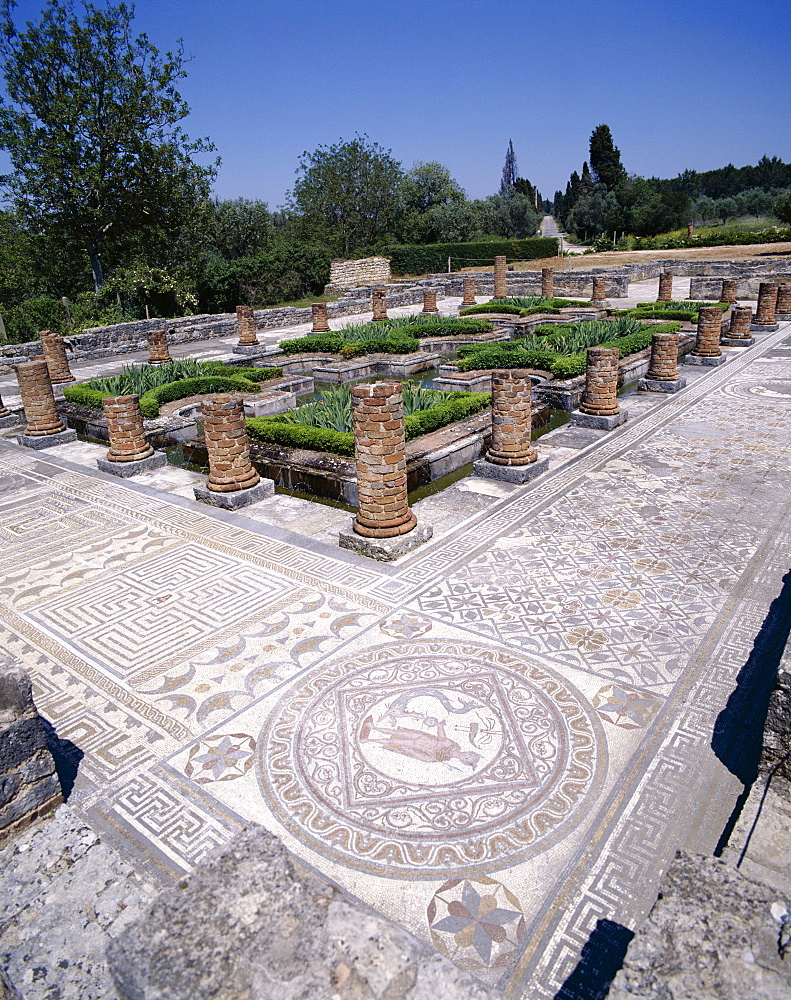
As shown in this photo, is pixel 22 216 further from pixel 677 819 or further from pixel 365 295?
pixel 677 819

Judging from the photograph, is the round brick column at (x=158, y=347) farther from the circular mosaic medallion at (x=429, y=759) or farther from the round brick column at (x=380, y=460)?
the circular mosaic medallion at (x=429, y=759)

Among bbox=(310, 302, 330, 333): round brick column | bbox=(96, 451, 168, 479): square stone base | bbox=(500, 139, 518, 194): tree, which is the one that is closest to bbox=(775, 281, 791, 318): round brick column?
bbox=(310, 302, 330, 333): round brick column

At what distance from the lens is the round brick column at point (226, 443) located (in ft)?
21.3

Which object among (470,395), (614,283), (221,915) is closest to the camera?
(221,915)

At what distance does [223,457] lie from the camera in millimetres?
6539

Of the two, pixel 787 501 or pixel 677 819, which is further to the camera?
pixel 787 501

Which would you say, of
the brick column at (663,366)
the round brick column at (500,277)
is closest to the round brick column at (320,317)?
the round brick column at (500,277)

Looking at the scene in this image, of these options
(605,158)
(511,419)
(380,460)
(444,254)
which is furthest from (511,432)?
(605,158)

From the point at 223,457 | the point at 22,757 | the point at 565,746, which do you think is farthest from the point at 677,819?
the point at 223,457

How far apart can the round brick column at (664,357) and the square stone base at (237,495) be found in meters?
6.56

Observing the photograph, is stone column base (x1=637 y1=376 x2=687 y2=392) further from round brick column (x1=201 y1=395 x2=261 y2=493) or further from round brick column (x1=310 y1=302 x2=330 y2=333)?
round brick column (x1=310 y1=302 x2=330 y2=333)

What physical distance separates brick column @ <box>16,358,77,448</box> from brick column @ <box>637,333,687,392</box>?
867 centimetres

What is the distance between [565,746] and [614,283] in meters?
22.1

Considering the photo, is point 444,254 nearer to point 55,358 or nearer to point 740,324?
point 740,324
